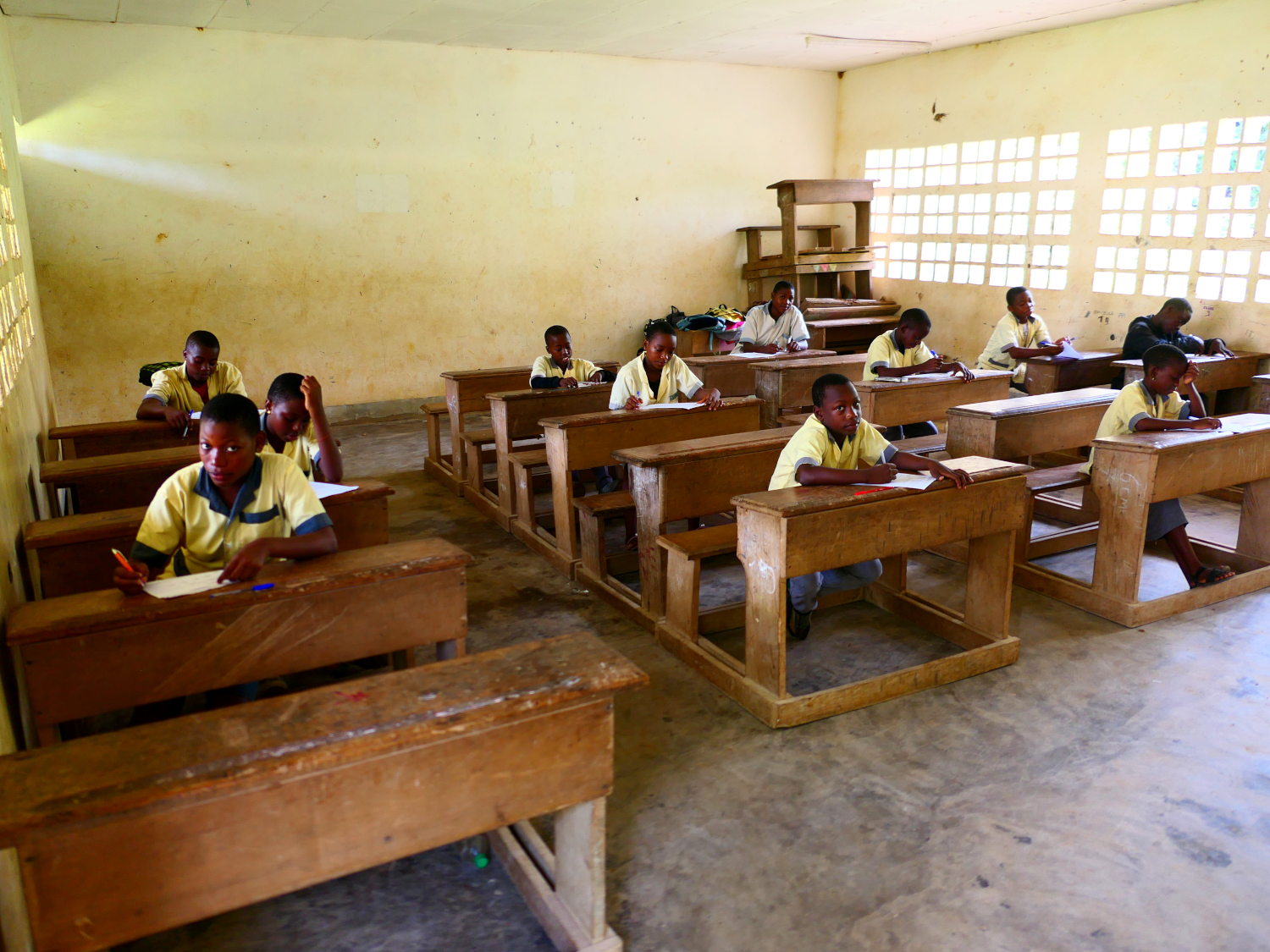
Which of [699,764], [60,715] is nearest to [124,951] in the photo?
[60,715]

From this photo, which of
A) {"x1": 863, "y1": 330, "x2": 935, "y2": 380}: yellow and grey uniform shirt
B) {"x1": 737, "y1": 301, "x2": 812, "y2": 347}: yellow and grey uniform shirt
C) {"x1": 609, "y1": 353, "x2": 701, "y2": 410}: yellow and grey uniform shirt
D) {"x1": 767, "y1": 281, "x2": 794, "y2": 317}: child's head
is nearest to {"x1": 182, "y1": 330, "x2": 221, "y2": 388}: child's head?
{"x1": 609, "y1": 353, "x2": 701, "y2": 410}: yellow and grey uniform shirt

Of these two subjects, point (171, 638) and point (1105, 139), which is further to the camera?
point (1105, 139)

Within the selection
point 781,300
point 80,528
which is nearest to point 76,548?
point 80,528

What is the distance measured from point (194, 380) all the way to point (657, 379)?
239 centimetres

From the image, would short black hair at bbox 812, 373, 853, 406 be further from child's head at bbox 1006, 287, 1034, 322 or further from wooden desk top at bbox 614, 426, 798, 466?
child's head at bbox 1006, 287, 1034, 322

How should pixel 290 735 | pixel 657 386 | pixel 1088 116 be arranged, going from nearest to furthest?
pixel 290 735 < pixel 657 386 < pixel 1088 116

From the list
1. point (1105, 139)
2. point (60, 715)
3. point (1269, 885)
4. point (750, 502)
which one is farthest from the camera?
point (1105, 139)

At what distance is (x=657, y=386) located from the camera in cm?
493

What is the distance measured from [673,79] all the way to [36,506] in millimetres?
7698

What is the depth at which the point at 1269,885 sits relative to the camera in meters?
2.13

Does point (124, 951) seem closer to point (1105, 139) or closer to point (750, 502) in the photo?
point (750, 502)

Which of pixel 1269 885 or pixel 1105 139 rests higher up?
pixel 1105 139

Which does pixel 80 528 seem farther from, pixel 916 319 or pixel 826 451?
pixel 916 319

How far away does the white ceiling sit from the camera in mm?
6613
